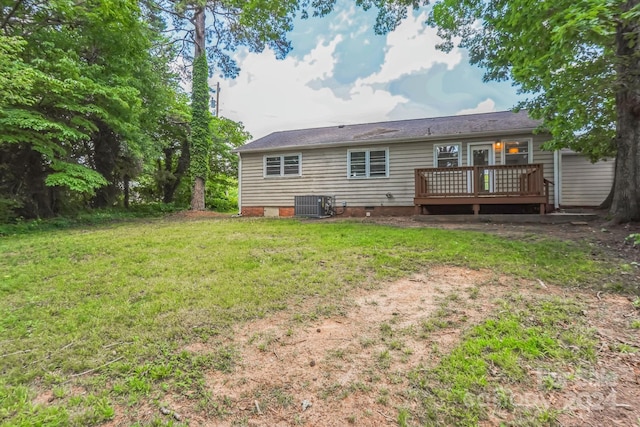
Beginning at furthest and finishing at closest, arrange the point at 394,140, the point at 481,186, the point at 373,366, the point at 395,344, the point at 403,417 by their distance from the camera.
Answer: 1. the point at 394,140
2. the point at 481,186
3. the point at 395,344
4. the point at 373,366
5. the point at 403,417

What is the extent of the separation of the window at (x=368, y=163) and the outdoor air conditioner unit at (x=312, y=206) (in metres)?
1.61

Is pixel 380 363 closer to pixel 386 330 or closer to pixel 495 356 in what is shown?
pixel 386 330

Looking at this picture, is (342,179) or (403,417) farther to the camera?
(342,179)

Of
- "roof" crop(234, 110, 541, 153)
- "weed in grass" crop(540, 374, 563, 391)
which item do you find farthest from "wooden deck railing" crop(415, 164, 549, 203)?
"weed in grass" crop(540, 374, 563, 391)

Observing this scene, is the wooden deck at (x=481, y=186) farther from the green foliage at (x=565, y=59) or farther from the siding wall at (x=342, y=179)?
the green foliage at (x=565, y=59)

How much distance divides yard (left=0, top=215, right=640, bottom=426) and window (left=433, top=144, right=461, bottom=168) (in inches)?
245

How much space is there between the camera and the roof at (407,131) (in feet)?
32.7

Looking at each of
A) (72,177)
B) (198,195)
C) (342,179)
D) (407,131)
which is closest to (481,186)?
(407,131)

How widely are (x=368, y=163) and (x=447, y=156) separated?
272cm

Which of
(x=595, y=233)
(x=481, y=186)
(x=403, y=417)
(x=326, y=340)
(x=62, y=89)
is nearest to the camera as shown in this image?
(x=403, y=417)

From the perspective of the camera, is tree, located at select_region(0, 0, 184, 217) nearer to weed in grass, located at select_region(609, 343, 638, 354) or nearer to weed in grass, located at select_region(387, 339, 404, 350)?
weed in grass, located at select_region(387, 339, 404, 350)

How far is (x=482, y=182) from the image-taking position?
9414mm

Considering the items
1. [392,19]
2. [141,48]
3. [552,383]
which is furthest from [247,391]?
Answer: [392,19]

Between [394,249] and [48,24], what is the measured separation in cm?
1167
